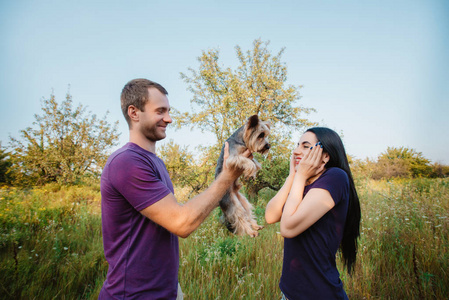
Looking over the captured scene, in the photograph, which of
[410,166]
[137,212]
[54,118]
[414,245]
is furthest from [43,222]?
[410,166]

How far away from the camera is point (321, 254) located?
2047 mm

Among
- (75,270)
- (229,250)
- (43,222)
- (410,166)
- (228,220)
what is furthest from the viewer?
(410,166)

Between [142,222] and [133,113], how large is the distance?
979 mm

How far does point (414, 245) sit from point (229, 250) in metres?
3.70

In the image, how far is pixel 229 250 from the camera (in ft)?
16.2

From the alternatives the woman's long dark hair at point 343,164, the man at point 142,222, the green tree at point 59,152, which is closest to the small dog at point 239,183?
the woman's long dark hair at point 343,164

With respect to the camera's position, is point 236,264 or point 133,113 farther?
point 236,264

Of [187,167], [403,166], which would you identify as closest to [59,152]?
[187,167]

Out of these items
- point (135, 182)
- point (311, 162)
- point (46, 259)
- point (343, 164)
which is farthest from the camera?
point (46, 259)

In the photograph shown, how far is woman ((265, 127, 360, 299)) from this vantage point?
6.50 feet

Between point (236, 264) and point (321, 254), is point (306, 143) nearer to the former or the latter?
point (321, 254)

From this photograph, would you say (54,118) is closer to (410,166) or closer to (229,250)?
(229,250)

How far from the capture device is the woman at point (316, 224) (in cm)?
198

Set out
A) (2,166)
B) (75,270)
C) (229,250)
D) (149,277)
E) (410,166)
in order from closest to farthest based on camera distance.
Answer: (149,277), (75,270), (229,250), (2,166), (410,166)
